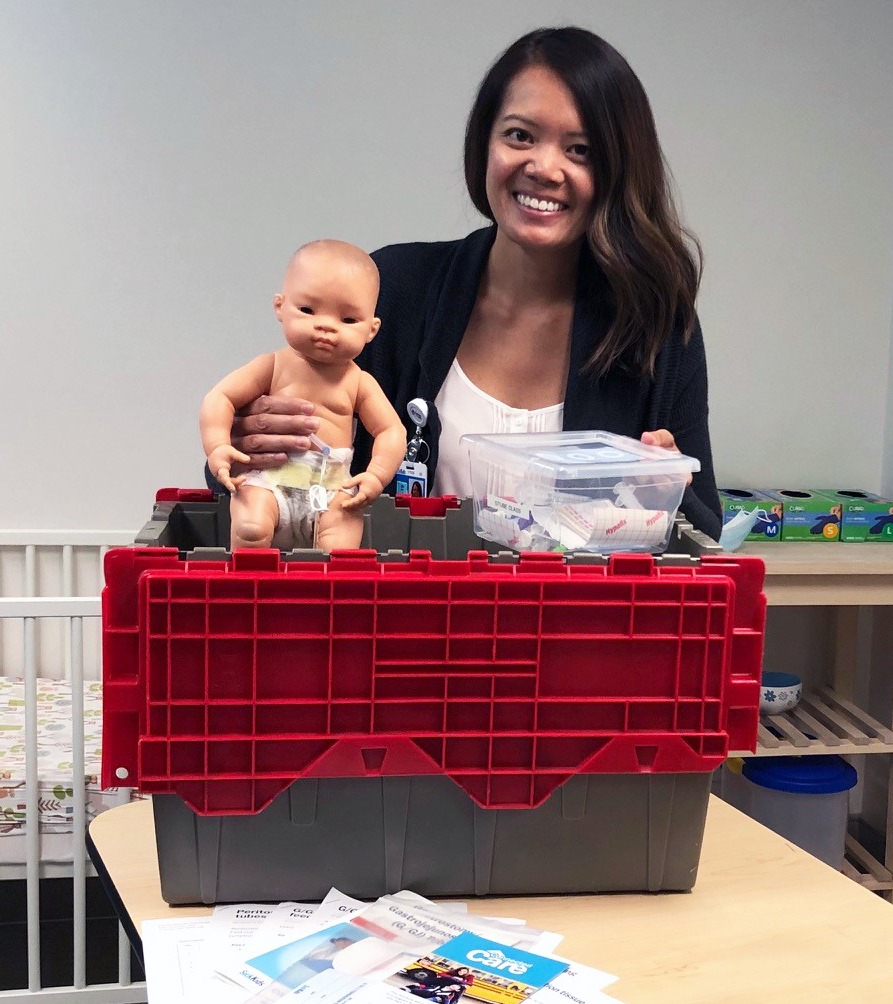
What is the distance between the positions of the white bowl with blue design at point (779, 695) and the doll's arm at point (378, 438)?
1.76 metres

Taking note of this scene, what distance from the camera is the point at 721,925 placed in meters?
0.90

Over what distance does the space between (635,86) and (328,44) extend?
1484 mm

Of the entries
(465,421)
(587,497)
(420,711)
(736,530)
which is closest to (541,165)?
(465,421)

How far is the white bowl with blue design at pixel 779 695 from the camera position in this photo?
2650 millimetres

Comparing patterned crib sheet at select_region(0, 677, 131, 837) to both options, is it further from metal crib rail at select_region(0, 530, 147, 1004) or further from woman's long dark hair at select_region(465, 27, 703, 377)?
woman's long dark hair at select_region(465, 27, 703, 377)

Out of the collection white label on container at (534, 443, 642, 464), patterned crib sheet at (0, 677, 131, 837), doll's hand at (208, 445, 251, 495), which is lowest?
patterned crib sheet at (0, 677, 131, 837)

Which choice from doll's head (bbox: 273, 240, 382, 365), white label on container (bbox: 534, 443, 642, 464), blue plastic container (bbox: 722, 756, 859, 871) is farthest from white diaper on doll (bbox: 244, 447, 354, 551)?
blue plastic container (bbox: 722, 756, 859, 871)

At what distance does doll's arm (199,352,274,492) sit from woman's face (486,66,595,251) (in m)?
0.43

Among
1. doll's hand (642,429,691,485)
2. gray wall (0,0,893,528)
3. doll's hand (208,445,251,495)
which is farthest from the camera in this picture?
gray wall (0,0,893,528)

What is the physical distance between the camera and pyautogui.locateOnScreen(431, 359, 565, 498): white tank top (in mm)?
1497

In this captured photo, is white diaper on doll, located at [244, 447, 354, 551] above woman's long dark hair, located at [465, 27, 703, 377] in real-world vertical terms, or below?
below

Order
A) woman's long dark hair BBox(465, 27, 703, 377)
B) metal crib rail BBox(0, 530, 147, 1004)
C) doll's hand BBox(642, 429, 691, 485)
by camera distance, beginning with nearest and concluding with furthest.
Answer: doll's hand BBox(642, 429, 691, 485) → woman's long dark hair BBox(465, 27, 703, 377) → metal crib rail BBox(0, 530, 147, 1004)

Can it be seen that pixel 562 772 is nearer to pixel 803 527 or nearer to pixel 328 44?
pixel 803 527

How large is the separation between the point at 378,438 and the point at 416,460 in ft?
0.95
